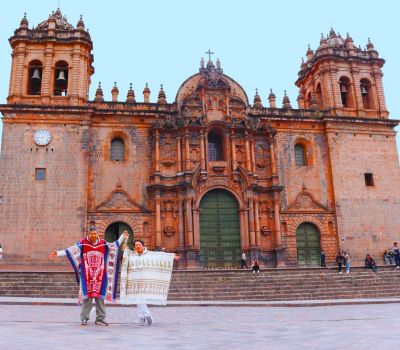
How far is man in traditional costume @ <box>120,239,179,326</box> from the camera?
8.02 meters

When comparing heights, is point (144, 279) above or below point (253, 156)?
below

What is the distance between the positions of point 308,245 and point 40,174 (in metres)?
14.7

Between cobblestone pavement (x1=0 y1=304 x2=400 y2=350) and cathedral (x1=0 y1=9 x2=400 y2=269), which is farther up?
cathedral (x1=0 y1=9 x2=400 y2=269)

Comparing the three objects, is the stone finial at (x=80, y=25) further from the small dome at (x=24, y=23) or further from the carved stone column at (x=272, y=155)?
the carved stone column at (x=272, y=155)

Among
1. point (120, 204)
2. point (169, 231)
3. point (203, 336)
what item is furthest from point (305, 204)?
point (203, 336)

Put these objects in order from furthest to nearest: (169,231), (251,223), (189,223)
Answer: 1. (251,223)
2. (169,231)
3. (189,223)

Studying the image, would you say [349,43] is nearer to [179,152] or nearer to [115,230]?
[179,152]

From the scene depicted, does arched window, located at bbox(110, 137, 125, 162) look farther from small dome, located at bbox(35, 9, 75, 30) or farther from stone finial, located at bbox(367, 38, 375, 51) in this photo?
stone finial, located at bbox(367, 38, 375, 51)

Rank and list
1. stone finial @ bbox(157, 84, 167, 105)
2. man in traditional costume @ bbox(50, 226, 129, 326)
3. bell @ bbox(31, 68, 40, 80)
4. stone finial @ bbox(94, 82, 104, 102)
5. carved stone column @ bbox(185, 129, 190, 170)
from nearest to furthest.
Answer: man in traditional costume @ bbox(50, 226, 129, 326) < carved stone column @ bbox(185, 129, 190, 170) < bell @ bbox(31, 68, 40, 80) < stone finial @ bbox(94, 82, 104, 102) < stone finial @ bbox(157, 84, 167, 105)

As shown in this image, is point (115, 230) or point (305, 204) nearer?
point (115, 230)

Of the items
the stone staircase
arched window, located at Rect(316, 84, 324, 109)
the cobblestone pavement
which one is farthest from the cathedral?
the cobblestone pavement

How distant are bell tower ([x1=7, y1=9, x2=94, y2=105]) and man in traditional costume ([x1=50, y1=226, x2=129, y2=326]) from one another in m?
18.0

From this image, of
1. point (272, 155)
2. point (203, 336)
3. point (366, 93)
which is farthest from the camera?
point (366, 93)

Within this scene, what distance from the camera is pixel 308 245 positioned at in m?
24.9
